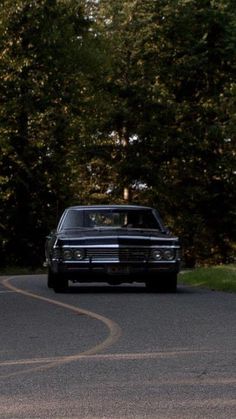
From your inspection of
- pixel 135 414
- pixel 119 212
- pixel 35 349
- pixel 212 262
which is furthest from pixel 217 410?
pixel 212 262

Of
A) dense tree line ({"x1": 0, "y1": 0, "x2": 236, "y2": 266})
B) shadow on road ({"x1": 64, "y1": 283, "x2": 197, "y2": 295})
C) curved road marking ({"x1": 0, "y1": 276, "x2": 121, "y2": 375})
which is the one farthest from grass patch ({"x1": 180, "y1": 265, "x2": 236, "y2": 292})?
dense tree line ({"x1": 0, "y1": 0, "x2": 236, "y2": 266})

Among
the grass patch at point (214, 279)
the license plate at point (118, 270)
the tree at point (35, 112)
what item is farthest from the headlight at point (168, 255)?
the tree at point (35, 112)

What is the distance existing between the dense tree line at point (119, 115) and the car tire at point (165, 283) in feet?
81.2

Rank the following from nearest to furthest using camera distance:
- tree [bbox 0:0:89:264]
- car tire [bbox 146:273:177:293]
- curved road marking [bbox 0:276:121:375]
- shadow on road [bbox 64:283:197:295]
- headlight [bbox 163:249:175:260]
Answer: curved road marking [bbox 0:276:121:375] < headlight [bbox 163:249:175:260] < car tire [bbox 146:273:177:293] < shadow on road [bbox 64:283:197:295] < tree [bbox 0:0:89:264]

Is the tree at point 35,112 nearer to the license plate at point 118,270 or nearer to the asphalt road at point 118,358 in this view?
the license plate at point 118,270

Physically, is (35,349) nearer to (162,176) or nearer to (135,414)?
(135,414)

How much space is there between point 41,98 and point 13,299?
91.5ft

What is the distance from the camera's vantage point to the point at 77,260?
64.7ft

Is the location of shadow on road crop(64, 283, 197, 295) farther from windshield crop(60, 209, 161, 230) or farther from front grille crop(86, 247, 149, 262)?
windshield crop(60, 209, 161, 230)

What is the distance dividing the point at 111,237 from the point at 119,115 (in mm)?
31458

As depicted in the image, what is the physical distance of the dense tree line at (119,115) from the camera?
153 ft

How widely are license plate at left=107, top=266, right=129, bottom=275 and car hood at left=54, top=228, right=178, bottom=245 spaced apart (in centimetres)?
43

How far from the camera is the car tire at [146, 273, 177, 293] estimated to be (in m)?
20.5

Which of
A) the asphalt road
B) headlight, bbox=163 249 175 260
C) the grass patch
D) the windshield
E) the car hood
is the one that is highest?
the windshield
